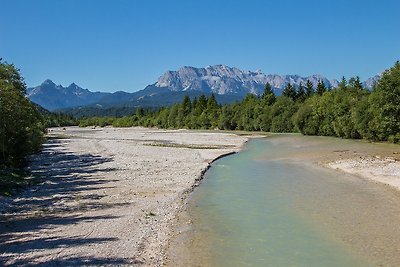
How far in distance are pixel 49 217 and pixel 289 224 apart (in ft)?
39.5

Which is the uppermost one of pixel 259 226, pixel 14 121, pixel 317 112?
pixel 317 112

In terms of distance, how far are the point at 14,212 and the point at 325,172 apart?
2569cm

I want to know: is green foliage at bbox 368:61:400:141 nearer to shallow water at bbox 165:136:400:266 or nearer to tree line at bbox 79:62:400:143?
tree line at bbox 79:62:400:143

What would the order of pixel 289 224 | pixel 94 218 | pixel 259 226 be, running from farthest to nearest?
1. pixel 94 218
2. pixel 289 224
3. pixel 259 226

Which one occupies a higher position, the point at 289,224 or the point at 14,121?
the point at 14,121

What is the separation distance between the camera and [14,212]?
22469 mm

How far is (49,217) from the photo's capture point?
2136 centimetres

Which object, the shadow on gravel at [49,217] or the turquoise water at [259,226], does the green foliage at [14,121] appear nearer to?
the shadow on gravel at [49,217]

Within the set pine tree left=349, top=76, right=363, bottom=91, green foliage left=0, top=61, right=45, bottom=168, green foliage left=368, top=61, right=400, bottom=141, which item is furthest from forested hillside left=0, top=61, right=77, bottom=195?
pine tree left=349, top=76, right=363, bottom=91

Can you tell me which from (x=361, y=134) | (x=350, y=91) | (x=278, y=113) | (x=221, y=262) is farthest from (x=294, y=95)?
(x=221, y=262)

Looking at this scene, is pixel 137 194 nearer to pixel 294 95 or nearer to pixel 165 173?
pixel 165 173

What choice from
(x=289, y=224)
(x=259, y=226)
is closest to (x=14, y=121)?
(x=259, y=226)

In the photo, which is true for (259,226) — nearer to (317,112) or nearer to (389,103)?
(389,103)

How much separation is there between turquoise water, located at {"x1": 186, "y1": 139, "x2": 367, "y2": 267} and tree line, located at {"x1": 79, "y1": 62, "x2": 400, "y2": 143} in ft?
137
